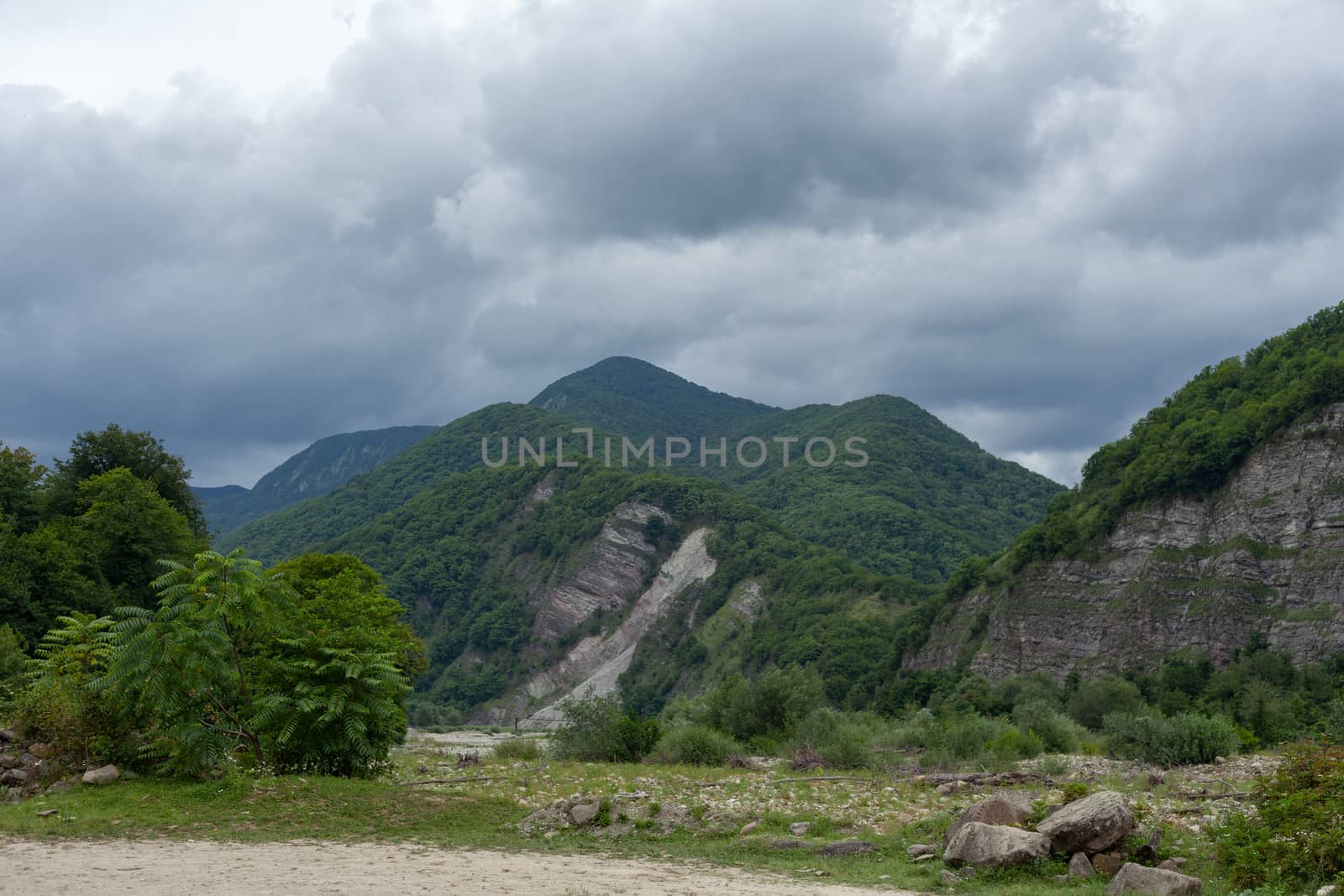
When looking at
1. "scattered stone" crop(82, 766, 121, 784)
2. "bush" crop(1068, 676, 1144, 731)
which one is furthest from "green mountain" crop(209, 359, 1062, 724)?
"scattered stone" crop(82, 766, 121, 784)

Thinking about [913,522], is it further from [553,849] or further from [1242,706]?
[553,849]

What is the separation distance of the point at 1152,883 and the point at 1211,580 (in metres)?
47.8

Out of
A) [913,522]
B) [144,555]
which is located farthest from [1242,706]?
[913,522]

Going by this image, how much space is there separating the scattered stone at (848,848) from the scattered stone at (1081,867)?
10.1 feet

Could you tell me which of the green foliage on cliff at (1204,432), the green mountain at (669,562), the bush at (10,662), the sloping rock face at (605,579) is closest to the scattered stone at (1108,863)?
the bush at (10,662)

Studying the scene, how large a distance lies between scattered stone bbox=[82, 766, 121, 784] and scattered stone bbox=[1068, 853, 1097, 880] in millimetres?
15904

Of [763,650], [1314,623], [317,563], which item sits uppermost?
[317,563]

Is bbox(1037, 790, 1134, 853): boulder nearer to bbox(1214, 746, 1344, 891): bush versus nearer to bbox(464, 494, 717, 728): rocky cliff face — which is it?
bbox(1214, 746, 1344, 891): bush

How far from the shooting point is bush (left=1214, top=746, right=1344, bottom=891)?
10.9 metres

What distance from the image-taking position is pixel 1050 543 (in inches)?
2515

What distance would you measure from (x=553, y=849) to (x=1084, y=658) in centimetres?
4898

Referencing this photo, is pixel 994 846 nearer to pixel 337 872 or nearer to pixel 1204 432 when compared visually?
pixel 337 872

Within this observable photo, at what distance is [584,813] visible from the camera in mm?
16594

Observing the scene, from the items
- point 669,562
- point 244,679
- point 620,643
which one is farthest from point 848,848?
point 669,562
